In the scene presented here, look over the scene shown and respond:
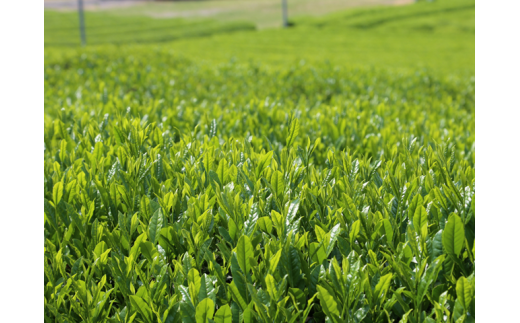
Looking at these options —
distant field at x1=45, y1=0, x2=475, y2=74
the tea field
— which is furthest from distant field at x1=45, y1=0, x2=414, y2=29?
the tea field

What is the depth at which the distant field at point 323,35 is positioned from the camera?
28.1m

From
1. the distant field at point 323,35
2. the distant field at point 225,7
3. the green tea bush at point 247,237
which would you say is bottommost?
the green tea bush at point 247,237

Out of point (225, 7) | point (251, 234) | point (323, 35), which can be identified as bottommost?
A: point (251, 234)

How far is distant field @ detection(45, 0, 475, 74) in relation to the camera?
2812 centimetres

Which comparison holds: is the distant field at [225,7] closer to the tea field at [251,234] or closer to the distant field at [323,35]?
the distant field at [323,35]

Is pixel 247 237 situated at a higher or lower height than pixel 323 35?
lower

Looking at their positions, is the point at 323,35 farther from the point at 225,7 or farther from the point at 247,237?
the point at 247,237

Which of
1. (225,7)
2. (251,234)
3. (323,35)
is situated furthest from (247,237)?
(225,7)

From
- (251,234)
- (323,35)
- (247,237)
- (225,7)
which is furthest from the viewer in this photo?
(225,7)

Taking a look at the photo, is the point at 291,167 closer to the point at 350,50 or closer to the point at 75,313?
the point at 75,313

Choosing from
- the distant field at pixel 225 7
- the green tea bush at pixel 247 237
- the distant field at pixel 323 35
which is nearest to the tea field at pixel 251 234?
the green tea bush at pixel 247 237

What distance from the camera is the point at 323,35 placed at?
1428 inches

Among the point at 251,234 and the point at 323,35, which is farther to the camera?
the point at 323,35

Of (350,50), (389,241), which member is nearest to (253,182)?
(389,241)
